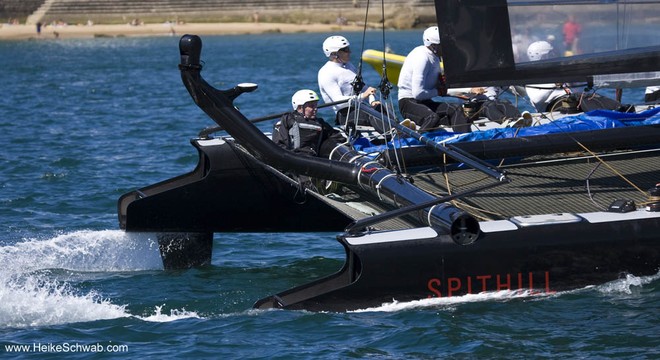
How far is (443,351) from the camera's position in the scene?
7.32m

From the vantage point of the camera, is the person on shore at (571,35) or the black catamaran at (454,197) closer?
the black catamaran at (454,197)

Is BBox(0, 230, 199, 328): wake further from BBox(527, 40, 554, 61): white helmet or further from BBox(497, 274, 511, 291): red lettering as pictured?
BBox(527, 40, 554, 61): white helmet

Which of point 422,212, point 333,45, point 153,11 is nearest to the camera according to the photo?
point 422,212

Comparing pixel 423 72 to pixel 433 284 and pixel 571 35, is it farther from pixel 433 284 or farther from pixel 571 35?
pixel 433 284

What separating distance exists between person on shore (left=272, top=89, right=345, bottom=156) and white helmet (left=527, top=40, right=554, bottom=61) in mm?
1773

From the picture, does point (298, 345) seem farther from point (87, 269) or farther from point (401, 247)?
point (87, 269)

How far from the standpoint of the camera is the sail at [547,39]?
881 centimetres

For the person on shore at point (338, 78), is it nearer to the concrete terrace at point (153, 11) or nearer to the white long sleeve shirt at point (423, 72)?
the white long sleeve shirt at point (423, 72)

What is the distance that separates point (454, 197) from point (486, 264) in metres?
0.49

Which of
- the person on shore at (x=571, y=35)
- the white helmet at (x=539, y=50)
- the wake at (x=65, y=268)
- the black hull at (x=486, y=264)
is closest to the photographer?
the black hull at (x=486, y=264)

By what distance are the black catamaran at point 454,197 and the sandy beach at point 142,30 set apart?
57.5m

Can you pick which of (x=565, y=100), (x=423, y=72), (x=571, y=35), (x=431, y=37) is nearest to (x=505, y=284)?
(x=571, y=35)

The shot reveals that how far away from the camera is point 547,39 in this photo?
362 inches

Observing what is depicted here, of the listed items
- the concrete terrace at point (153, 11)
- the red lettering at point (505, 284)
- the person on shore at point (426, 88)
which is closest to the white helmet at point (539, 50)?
the person on shore at point (426, 88)
